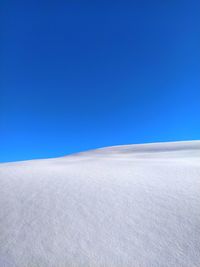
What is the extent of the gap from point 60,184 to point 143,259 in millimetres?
2047

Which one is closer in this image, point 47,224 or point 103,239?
point 103,239

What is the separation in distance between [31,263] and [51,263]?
201 millimetres

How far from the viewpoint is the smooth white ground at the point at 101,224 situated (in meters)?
1.76

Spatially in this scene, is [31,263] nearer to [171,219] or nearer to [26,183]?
[171,219]

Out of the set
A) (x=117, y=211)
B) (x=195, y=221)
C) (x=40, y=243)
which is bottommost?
(x=40, y=243)

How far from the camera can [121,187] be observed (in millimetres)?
3152

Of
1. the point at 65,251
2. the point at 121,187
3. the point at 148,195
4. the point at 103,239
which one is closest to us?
the point at 65,251

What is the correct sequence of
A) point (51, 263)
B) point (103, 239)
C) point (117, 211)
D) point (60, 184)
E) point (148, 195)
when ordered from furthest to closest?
point (60, 184) < point (148, 195) < point (117, 211) < point (103, 239) < point (51, 263)

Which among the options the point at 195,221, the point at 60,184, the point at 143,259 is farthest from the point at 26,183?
the point at 195,221

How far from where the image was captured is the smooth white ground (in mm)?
1758

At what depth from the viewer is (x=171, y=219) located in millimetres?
2203

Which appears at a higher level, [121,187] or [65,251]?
[121,187]

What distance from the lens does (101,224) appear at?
2182mm

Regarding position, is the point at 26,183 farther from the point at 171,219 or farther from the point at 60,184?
the point at 171,219
